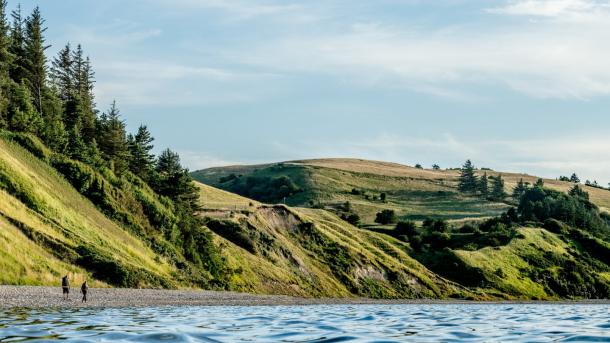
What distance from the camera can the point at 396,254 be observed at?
12131 centimetres

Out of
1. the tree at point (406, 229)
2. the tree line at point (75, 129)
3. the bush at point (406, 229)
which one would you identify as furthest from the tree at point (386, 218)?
the tree line at point (75, 129)

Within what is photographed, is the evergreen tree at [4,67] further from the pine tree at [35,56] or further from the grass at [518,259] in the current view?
the grass at [518,259]

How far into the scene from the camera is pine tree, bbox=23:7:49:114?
104438mm

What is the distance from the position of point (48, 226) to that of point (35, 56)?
55.4 meters

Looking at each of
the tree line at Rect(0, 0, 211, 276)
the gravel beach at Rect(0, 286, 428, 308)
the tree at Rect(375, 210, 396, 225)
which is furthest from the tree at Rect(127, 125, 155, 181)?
the tree at Rect(375, 210, 396, 225)

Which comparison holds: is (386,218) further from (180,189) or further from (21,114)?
(21,114)

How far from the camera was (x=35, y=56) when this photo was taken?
10850cm

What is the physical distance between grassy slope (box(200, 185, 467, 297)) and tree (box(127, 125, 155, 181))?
35.6 ft

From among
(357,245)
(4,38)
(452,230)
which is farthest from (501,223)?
(4,38)

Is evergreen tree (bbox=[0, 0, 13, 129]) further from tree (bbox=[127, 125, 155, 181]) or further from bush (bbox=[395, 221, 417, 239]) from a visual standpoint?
bush (bbox=[395, 221, 417, 239])

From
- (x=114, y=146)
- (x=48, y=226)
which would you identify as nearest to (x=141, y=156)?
(x=114, y=146)

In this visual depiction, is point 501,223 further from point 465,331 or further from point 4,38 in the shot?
point 465,331

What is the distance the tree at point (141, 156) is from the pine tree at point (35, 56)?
15.4 meters

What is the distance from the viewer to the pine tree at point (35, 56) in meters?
104
